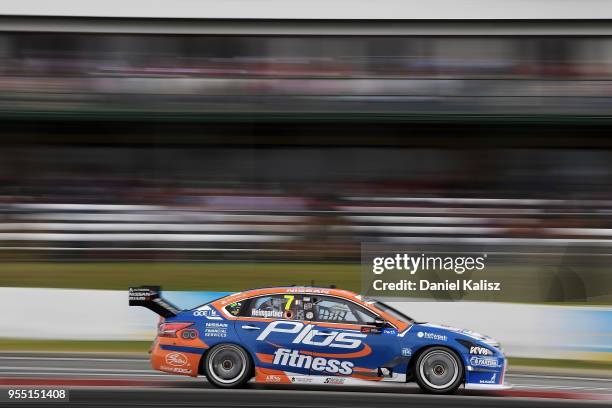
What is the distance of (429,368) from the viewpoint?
737 cm

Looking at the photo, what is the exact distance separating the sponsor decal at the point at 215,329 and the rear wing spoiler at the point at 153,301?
1.29 feet

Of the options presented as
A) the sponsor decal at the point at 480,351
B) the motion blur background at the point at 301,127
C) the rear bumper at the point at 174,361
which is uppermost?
the motion blur background at the point at 301,127

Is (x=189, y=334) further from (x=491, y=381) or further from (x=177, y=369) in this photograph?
(x=491, y=381)

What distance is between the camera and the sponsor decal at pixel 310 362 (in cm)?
735

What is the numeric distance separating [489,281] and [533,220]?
3.35 m

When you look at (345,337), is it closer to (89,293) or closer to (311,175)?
(89,293)

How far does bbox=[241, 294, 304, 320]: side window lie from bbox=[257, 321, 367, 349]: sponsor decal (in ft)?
0.38

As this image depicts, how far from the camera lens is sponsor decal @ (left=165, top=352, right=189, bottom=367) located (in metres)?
7.40

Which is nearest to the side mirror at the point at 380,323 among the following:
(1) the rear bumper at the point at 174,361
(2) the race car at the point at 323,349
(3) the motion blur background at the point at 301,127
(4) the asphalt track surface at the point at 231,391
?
(2) the race car at the point at 323,349

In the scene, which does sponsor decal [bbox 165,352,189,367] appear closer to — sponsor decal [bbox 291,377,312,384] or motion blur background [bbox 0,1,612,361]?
sponsor decal [bbox 291,377,312,384]

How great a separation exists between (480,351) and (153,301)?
3090mm

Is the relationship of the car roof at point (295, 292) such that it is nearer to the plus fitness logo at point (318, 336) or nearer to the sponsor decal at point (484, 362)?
the plus fitness logo at point (318, 336)

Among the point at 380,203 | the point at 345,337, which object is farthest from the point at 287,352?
the point at 380,203

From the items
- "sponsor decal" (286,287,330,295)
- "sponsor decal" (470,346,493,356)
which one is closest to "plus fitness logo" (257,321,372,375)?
"sponsor decal" (286,287,330,295)
